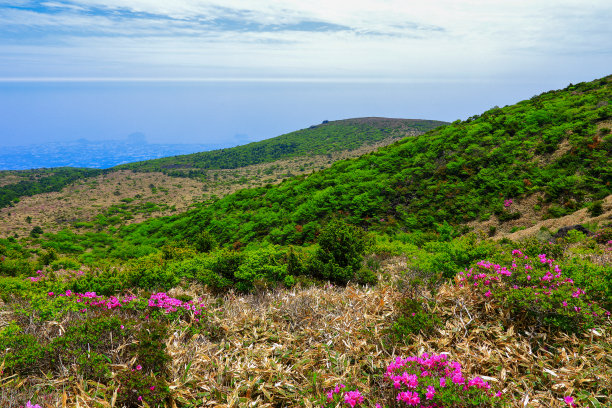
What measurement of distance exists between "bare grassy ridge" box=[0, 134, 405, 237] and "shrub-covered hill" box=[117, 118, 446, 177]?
4405mm

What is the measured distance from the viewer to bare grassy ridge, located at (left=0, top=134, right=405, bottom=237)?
3778 cm

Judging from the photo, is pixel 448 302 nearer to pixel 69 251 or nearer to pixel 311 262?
pixel 311 262

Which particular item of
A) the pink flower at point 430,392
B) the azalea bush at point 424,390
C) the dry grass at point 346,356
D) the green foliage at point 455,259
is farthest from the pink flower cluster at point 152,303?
the green foliage at point 455,259

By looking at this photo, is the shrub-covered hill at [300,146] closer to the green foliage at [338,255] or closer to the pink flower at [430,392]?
the green foliage at [338,255]

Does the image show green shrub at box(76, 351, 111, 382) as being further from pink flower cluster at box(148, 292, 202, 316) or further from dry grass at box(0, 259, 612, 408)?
pink flower cluster at box(148, 292, 202, 316)

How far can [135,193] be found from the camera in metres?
52.4

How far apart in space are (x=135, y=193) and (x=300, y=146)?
43.9m

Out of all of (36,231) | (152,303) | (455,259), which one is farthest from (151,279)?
(36,231)

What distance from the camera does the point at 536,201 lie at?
49.9 ft

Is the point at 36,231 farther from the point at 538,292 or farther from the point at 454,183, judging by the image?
the point at 538,292

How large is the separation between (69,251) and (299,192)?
65.7 feet

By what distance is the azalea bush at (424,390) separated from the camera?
289 centimetres

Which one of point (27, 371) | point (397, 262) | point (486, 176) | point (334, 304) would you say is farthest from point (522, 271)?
point (486, 176)

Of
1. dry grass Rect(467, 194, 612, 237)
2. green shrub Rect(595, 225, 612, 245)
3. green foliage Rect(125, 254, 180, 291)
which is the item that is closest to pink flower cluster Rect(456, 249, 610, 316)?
green shrub Rect(595, 225, 612, 245)
